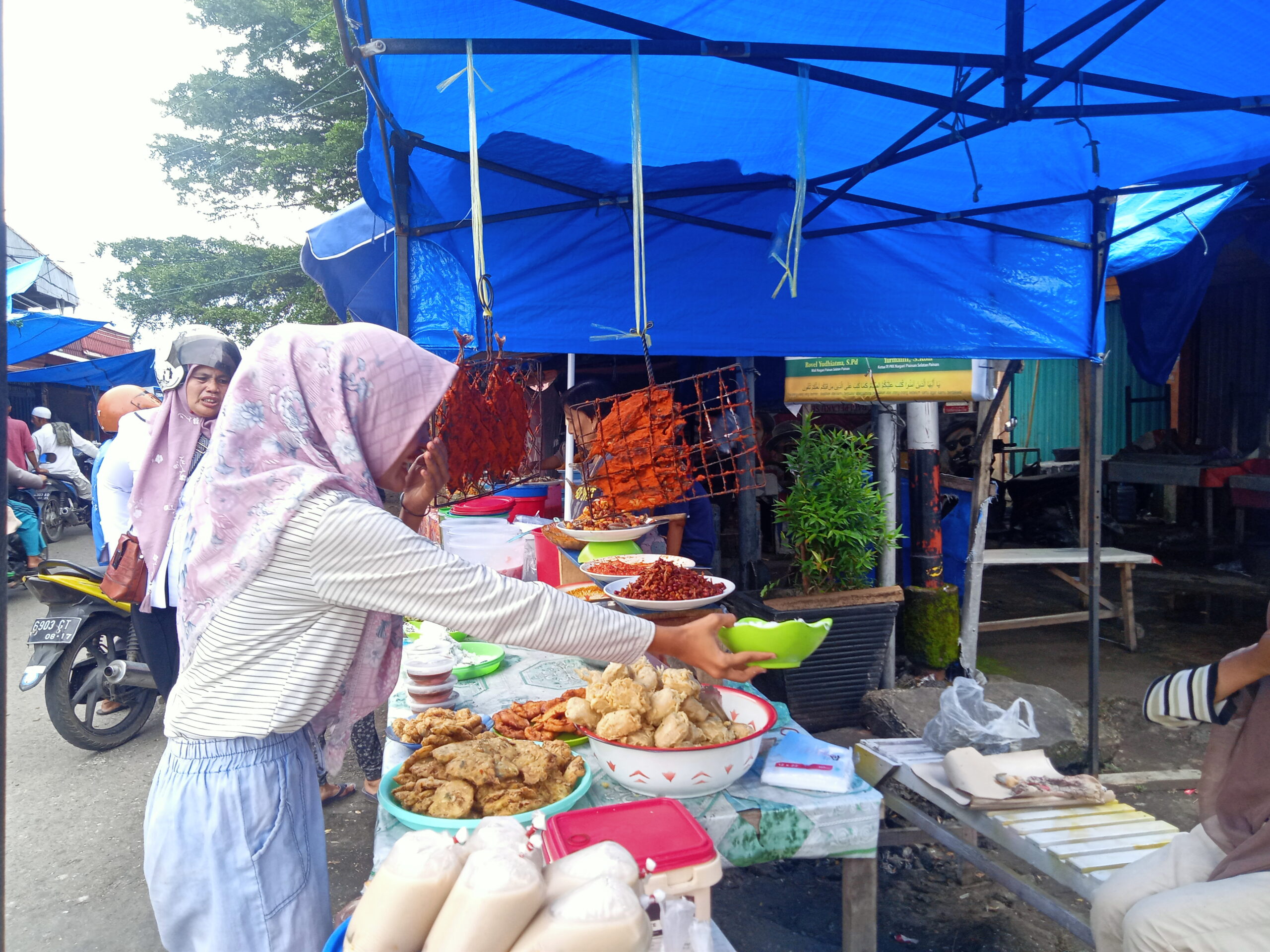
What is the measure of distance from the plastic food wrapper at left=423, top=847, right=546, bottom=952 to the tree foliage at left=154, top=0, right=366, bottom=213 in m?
15.4

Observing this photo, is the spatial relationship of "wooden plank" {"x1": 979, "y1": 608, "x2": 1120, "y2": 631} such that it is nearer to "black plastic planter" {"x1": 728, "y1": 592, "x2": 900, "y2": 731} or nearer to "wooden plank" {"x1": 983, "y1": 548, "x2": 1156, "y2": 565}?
"wooden plank" {"x1": 983, "y1": 548, "x2": 1156, "y2": 565}

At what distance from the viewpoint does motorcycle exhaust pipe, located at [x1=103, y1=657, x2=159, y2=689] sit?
439 centimetres

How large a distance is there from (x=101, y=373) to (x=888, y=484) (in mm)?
16065

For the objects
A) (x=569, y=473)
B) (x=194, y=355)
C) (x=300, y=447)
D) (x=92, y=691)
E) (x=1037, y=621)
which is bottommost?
(x=92, y=691)

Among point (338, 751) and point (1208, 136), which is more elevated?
point (1208, 136)

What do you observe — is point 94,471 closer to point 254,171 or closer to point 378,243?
point 378,243

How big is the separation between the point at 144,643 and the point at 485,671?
2169 millimetres

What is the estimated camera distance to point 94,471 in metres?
3.90

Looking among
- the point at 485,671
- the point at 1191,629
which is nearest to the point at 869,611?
the point at 485,671

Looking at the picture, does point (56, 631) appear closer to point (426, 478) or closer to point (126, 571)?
point (126, 571)

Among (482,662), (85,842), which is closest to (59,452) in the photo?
(85,842)

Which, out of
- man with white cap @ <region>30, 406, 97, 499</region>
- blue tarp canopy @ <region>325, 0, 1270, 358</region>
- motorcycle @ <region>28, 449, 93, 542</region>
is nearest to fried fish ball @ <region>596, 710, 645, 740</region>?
blue tarp canopy @ <region>325, 0, 1270, 358</region>

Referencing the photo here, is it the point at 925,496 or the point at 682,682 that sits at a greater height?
the point at 925,496

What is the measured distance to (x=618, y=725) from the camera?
164 centimetres
